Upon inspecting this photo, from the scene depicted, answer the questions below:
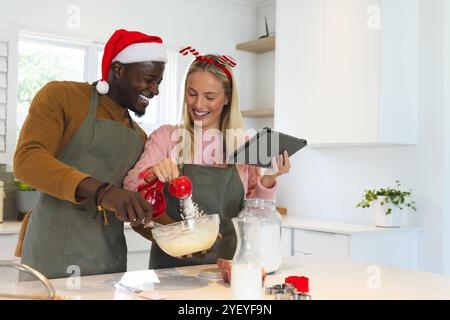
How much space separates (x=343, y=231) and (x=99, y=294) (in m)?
2.33

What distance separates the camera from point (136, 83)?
74.3 inches

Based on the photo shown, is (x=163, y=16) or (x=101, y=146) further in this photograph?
(x=163, y=16)

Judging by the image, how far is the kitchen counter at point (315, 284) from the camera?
4.65 feet

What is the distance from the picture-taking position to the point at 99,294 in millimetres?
1383

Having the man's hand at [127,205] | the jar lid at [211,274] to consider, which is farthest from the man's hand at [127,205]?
the jar lid at [211,274]

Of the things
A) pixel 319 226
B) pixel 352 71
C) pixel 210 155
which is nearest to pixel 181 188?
pixel 210 155

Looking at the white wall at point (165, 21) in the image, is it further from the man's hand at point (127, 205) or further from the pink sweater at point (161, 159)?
the man's hand at point (127, 205)

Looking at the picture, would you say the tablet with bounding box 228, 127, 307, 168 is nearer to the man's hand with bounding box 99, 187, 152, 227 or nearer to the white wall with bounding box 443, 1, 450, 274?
the man's hand with bounding box 99, 187, 152, 227

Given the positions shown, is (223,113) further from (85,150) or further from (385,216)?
(385,216)

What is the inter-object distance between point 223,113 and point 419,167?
6.59 ft

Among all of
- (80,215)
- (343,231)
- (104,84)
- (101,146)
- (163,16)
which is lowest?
(343,231)

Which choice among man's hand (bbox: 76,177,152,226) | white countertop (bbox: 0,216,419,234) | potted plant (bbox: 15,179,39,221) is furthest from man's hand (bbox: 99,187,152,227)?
potted plant (bbox: 15,179,39,221)
